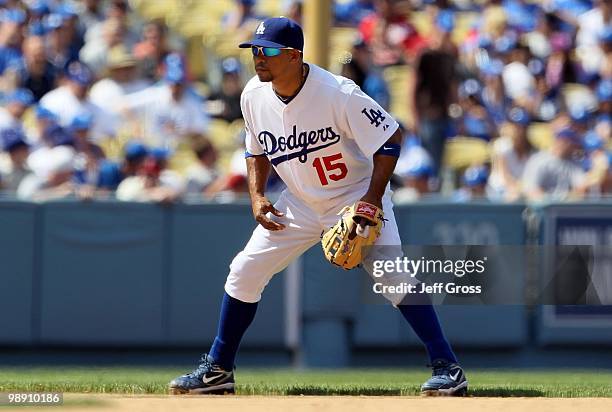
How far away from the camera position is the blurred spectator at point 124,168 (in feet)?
35.0

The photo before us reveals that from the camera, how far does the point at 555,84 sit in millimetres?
13219

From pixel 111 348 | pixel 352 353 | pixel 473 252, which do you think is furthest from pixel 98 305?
pixel 473 252

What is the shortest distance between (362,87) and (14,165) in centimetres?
340

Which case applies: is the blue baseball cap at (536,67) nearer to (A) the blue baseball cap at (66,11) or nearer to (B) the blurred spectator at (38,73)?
(A) the blue baseball cap at (66,11)

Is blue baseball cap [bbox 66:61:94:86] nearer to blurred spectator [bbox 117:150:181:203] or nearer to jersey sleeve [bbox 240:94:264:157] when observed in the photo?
blurred spectator [bbox 117:150:181:203]

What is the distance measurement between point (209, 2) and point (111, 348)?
5647 millimetres

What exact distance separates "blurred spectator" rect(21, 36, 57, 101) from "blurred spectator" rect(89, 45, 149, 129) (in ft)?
1.40

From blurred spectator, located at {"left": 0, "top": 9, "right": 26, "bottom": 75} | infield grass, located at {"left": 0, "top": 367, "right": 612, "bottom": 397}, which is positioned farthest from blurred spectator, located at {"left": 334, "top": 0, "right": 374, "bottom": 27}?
infield grass, located at {"left": 0, "top": 367, "right": 612, "bottom": 397}

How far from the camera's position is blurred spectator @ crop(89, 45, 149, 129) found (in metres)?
11.9

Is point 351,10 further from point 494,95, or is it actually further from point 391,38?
point 494,95

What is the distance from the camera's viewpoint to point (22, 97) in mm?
11750

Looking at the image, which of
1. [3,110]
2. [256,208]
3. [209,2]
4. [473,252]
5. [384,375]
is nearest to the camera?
[256,208]

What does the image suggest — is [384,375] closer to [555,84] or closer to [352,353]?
[352,353]

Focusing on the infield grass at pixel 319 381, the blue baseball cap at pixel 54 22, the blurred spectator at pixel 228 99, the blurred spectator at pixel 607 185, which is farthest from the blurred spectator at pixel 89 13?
the blurred spectator at pixel 607 185
